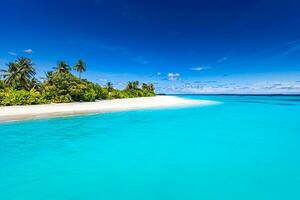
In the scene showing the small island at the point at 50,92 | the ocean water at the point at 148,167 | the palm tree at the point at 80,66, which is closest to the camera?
the ocean water at the point at 148,167

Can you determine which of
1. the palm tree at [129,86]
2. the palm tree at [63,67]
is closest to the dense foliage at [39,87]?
the palm tree at [63,67]

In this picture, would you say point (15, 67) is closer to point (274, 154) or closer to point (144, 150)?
point (144, 150)

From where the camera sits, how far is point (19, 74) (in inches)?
1508

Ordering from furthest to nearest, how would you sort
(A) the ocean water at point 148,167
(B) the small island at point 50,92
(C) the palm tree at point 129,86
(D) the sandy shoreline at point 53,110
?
(C) the palm tree at point 129,86
(B) the small island at point 50,92
(D) the sandy shoreline at point 53,110
(A) the ocean water at point 148,167

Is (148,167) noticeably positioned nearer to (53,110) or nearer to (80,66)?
(53,110)

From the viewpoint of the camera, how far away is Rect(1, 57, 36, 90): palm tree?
3816 centimetres

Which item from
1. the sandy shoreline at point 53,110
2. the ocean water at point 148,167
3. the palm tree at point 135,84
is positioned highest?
the palm tree at point 135,84

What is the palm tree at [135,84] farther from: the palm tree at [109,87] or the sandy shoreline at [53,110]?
the sandy shoreline at [53,110]

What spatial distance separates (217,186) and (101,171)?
3.40m

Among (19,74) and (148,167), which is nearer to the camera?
(148,167)

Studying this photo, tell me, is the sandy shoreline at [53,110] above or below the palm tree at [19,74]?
below

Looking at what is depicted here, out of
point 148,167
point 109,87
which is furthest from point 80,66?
point 148,167

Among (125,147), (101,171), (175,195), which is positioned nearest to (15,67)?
(125,147)

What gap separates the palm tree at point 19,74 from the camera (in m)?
38.2
